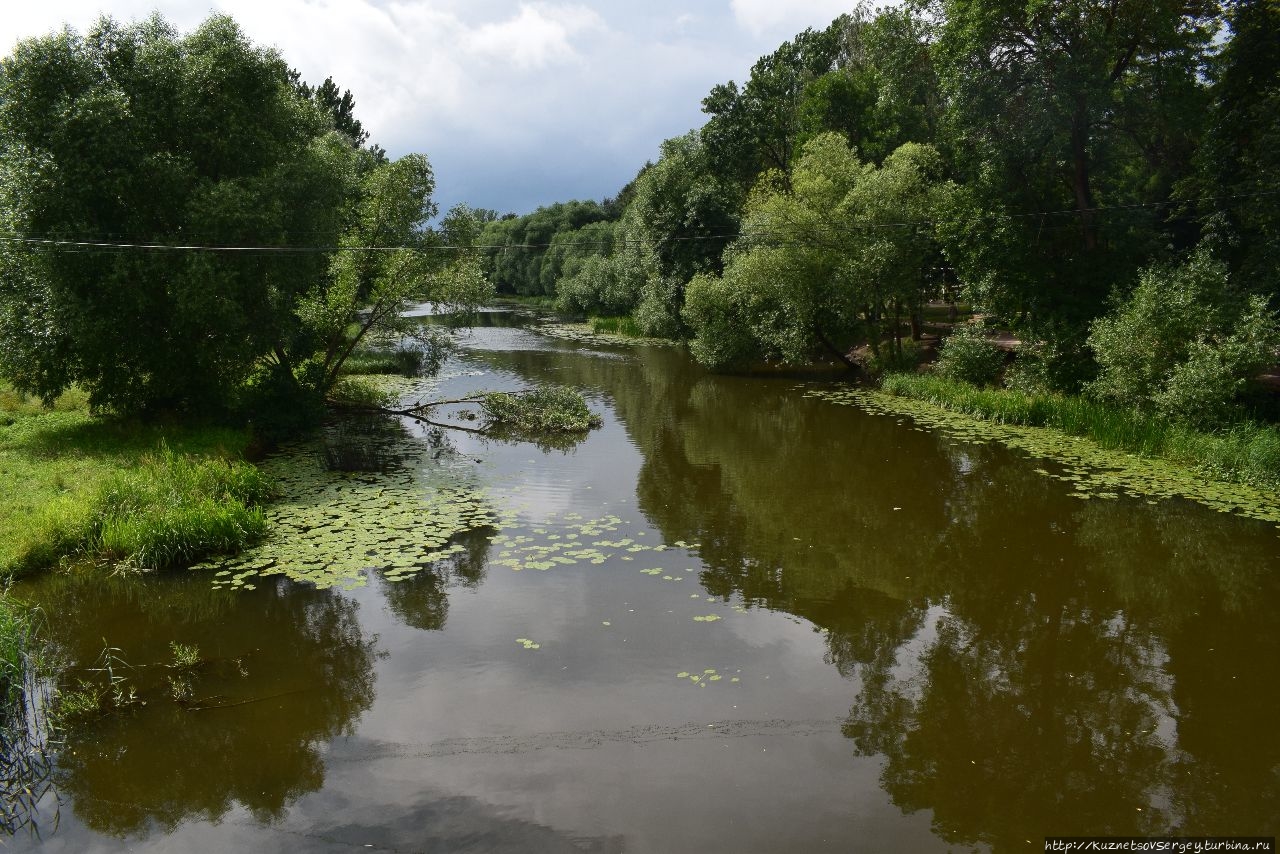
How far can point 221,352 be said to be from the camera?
16406 mm

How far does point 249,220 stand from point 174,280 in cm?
201

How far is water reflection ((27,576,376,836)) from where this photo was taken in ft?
20.5

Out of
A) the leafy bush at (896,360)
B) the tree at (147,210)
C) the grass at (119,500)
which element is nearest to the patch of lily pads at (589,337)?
the leafy bush at (896,360)

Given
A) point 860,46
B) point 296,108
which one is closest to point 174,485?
point 296,108

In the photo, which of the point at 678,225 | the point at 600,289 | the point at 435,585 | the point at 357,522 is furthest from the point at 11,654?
the point at 600,289

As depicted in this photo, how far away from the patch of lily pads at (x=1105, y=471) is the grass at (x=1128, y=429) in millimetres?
259

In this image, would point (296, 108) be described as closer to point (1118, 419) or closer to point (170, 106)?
point (170, 106)

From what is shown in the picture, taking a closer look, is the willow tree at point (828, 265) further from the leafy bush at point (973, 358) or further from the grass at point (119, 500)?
the grass at point (119, 500)

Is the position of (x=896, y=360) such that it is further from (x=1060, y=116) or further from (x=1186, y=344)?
(x=1186, y=344)

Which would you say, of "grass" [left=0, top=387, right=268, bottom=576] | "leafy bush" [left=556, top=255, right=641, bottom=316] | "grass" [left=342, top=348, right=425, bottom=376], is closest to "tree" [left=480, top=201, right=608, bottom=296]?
"leafy bush" [left=556, top=255, right=641, bottom=316]

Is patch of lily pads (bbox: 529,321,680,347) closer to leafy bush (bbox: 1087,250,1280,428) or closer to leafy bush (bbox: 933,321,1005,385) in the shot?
leafy bush (bbox: 933,321,1005,385)

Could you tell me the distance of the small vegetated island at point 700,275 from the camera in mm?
14477

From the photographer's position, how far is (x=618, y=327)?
161 feet

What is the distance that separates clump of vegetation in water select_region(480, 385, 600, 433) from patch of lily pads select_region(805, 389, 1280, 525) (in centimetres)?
948
